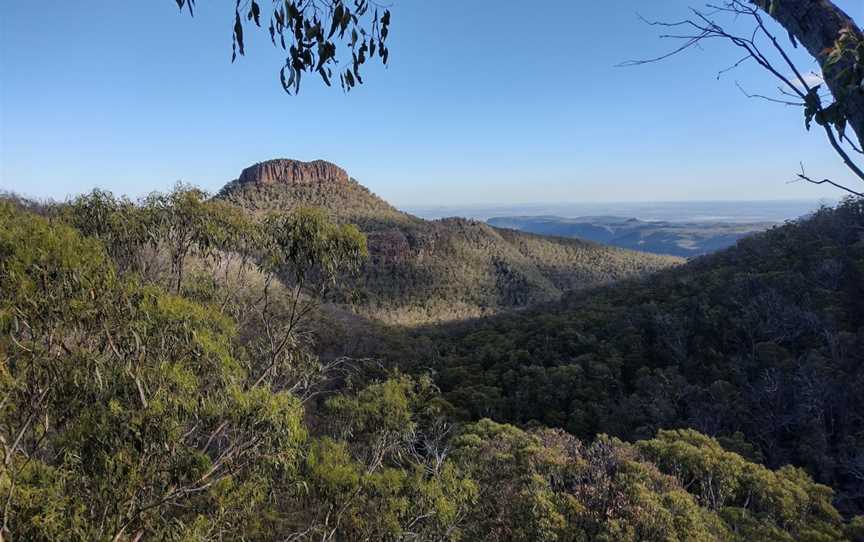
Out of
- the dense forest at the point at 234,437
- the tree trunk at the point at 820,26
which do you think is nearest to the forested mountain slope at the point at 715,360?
the dense forest at the point at 234,437

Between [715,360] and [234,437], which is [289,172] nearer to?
[715,360]

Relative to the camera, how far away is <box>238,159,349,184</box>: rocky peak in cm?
7175

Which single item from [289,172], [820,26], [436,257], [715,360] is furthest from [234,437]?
[289,172]

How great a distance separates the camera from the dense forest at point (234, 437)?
10.4 feet

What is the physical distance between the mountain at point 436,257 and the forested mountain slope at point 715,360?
60.4ft

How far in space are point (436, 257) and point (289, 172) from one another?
103ft

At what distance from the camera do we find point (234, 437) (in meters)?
4.33

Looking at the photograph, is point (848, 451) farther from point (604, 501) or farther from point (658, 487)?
point (604, 501)

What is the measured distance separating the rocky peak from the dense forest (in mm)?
65631

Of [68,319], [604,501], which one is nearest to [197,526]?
[68,319]

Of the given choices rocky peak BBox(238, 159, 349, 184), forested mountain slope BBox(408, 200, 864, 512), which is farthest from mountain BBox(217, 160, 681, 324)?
forested mountain slope BBox(408, 200, 864, 512)

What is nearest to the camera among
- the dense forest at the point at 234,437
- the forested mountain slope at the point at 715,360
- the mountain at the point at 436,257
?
the dense forest at the point at 234,437

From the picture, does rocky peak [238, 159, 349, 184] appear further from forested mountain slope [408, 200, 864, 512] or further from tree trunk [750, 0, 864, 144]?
tree trunk [750, 0, 864, 144]

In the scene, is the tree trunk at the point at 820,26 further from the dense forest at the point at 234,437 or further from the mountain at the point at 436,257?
the mountain at the point at 436,257
